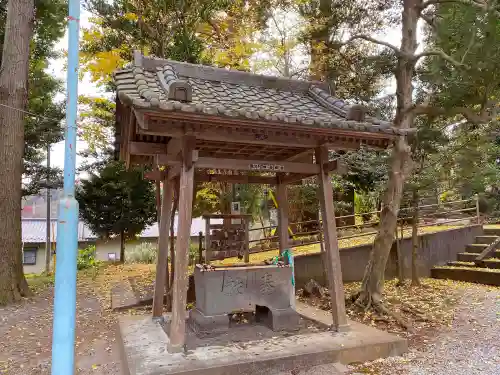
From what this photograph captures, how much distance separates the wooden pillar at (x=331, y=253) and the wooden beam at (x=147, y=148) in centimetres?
259

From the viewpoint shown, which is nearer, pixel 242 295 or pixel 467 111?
pixel 242 295

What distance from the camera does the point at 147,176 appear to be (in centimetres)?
689

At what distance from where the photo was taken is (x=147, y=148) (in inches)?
235

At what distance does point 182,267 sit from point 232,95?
2906 millimetres

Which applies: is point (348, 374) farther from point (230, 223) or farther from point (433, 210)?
point (433, 210)

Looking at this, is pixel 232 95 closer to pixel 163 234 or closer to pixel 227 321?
pixel 163 234

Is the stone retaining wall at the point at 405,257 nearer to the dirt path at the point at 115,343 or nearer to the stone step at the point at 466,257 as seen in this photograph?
the stone step at the point at 466,257

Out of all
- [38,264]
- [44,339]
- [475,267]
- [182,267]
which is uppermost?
[182,267]

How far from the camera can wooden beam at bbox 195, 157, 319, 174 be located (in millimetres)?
5657

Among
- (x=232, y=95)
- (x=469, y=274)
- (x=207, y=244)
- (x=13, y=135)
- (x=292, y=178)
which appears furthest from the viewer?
(x=469, y=274)

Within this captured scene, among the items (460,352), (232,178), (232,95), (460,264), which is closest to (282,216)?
(232,178)

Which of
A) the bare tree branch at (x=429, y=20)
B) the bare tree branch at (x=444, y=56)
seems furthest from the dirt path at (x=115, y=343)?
the bare tree branch at (x=429, y=20)

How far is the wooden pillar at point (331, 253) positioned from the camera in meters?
6.04

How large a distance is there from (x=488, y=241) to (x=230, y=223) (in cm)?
934
